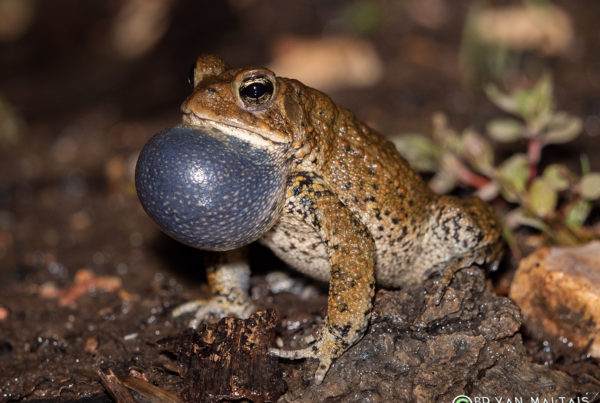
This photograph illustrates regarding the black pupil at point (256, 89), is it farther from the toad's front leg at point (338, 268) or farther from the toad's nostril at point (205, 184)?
the toad's front leg at point (338, 268)

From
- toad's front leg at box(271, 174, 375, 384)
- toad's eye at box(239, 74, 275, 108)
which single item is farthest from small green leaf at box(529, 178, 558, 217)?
toad's eye at box(239, 74, 275, 108)

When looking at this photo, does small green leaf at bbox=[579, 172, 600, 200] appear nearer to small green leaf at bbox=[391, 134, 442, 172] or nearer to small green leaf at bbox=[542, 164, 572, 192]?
small green leaf at bbox=[542, 164, 572, 192]

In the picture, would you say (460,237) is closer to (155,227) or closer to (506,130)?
(506,130)

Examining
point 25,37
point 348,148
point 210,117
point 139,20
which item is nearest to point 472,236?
point 348,148

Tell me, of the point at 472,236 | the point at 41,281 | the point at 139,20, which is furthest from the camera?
the point at 139,20

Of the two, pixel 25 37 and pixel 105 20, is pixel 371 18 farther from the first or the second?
pixel 25 37

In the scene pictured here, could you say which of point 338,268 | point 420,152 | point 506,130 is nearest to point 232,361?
point 338,268
